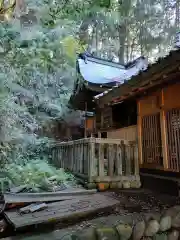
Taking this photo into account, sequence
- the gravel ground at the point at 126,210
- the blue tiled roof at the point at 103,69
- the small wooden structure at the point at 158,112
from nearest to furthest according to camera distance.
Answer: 1. the gravel ground at the point at 126,210
2. the small wooden structure at the point at 158,112
3. the blue tiled roof at the point at 103,69

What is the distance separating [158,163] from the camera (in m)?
5.70

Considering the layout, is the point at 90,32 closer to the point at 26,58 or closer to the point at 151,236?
the point at 26,58

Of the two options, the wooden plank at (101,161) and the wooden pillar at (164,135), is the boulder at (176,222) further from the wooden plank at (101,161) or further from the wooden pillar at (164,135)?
the wooden plank at (101,161)

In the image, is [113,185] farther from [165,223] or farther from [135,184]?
[165,223]

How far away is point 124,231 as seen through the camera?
3.19m

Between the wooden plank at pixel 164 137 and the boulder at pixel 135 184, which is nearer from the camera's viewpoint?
the wooden plank at pixel 164 137

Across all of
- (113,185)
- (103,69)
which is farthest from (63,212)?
(103,69)

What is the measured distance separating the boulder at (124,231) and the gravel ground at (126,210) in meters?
0.15

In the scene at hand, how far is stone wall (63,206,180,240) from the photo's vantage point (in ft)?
9.82

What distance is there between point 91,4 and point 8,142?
4.17 metres

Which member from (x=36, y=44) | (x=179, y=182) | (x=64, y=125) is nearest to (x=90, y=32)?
(x=64, y=125)

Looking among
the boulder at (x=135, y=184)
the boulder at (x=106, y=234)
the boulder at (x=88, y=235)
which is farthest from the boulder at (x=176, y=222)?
the boulder at (x=135, y=184)

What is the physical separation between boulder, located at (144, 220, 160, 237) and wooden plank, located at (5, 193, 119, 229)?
A: 97 centimetres

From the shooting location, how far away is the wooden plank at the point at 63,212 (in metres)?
3.36
